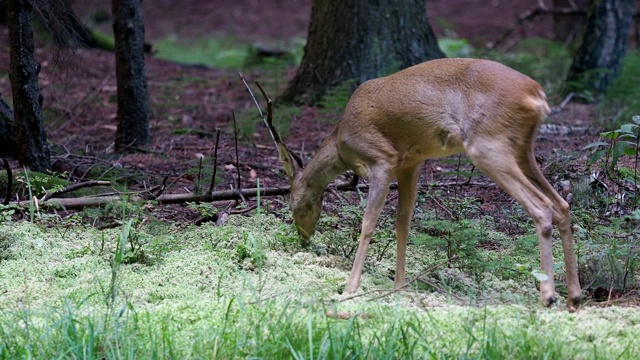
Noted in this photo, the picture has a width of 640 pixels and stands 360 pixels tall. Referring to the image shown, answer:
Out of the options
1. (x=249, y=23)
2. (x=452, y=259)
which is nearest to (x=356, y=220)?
(x=452, y=259)

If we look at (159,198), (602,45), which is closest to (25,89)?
(159,198)

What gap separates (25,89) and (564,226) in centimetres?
429

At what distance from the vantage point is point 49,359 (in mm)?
3734

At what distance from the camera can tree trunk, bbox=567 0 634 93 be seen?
11156mm

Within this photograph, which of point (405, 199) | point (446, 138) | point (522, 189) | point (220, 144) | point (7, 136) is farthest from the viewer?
point (220, 144)

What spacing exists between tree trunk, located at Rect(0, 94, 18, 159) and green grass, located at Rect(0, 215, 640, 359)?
178 centimetres

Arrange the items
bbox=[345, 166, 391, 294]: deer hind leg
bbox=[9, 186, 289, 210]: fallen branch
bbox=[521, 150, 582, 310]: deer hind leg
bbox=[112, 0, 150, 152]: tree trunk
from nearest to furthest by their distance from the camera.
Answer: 1. bbox=[521, 150, 582, 310]: deer hind leg
2. bbox=[345, 166, 391, 294]: deer hind leg
3. bbox=[9, 186, 289, 210]: fallen branch
4. bbox=[112, 0, 150, 152]: tree trunk

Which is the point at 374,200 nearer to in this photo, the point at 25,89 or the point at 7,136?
the point at 25,89

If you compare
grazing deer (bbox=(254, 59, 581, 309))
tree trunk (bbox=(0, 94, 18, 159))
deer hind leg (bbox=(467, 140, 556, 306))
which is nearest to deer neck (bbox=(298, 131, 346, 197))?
grazing deer (bbox=(254, 59, 581, 309))

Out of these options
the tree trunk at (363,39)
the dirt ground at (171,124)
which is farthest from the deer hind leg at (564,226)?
the tree trunk at (363,39)

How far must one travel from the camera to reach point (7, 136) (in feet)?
23.9

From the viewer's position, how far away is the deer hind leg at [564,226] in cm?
470

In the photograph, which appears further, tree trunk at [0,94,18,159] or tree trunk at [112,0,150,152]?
tree trunk at [112,0,150,152]

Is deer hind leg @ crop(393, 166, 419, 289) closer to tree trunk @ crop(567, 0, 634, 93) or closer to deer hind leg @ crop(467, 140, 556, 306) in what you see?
deer hind leg @ crop(467, 140, 556, 306)
